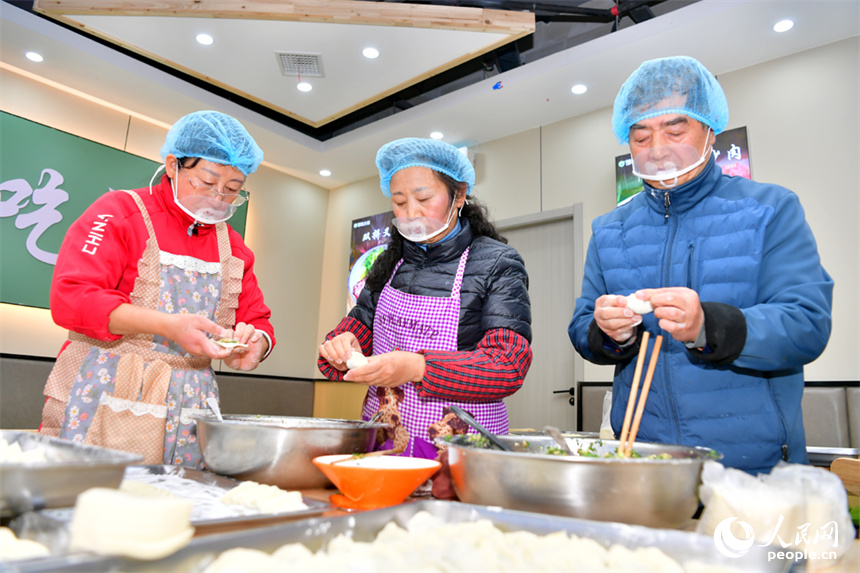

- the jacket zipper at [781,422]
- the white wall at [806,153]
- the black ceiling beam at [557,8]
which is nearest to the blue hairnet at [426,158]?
the jacket zipper at [781,422]

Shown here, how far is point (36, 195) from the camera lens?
4.60m

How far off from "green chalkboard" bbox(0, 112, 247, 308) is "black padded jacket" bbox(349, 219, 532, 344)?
13.0 feet

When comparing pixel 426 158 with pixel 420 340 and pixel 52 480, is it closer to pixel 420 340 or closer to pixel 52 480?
pixel 420 340

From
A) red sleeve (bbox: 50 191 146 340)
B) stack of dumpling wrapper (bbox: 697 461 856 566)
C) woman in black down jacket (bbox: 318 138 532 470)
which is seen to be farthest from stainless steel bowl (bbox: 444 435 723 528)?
red sleeve (bbox: 50 191 146 340)

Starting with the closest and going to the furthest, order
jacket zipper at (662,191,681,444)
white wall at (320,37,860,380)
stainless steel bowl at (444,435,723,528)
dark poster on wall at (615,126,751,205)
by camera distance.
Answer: stainless steel bowl at (444,435,723,528) → jacket zipper at (662,191,681,444) → white wall at (320,37,860,380) → dark poster on wall at (615,126,751,205)

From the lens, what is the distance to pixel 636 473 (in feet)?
2.55

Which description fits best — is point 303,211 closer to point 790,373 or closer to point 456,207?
point 456,207

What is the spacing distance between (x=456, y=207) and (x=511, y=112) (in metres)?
3.36

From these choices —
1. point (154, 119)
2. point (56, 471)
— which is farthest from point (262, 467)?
point (154, 119)

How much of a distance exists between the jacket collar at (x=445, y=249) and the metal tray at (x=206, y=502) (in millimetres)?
1023

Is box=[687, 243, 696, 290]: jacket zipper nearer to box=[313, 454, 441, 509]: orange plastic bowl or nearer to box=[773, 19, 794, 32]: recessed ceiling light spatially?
box=[313, 454, 441, 509]: orange plastic bowl

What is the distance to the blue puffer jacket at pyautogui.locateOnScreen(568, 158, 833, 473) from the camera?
45.8 inches

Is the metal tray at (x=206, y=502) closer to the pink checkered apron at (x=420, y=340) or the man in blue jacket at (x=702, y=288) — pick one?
the pink checkered apron at (x=420, y=340)

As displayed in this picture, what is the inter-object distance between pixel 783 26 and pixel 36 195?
5.90 meters
